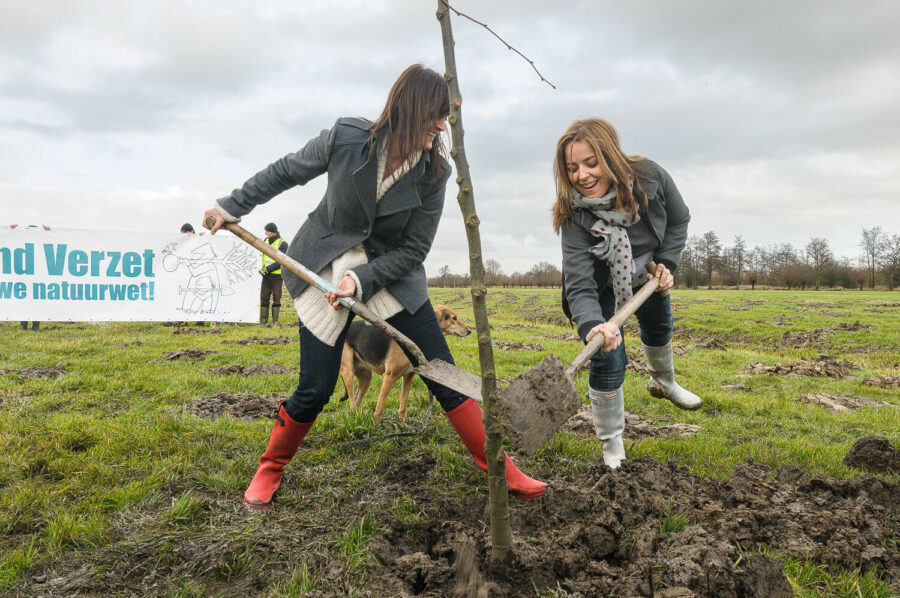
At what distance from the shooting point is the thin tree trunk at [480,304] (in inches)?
75.5

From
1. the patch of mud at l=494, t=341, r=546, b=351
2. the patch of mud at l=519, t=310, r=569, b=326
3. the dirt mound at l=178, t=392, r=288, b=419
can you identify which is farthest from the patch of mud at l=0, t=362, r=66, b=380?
the patch of mud at l=519, t=310, r=569, b=326

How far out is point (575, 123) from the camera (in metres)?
3.29

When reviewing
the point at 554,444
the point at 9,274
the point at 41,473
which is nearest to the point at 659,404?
the point at 554,444

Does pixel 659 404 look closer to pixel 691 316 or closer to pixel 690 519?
pixel 690 519

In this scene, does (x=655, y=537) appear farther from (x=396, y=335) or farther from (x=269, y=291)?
(x=269, y=291)

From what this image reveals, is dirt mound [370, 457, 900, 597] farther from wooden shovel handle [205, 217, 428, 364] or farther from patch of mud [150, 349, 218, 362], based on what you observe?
patch of mud [150, 349, 218, 362]

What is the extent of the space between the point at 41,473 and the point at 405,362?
9.51 feet

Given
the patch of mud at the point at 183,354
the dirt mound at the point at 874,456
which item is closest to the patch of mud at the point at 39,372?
the patch of mud at the point at 183,354

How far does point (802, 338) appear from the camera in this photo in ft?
45.4

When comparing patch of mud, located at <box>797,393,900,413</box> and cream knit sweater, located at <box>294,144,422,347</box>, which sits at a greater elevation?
cream knit sweater, located at <box>294,144,422,347</box>

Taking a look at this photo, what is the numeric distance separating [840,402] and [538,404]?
620 centimetres

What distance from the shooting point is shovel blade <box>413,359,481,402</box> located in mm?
2709

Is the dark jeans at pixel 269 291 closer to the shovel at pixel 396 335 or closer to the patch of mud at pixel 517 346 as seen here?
the patch of mud at pixel 517 346

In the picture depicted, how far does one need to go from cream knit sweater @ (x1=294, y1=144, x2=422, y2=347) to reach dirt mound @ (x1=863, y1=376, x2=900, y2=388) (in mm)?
8423
